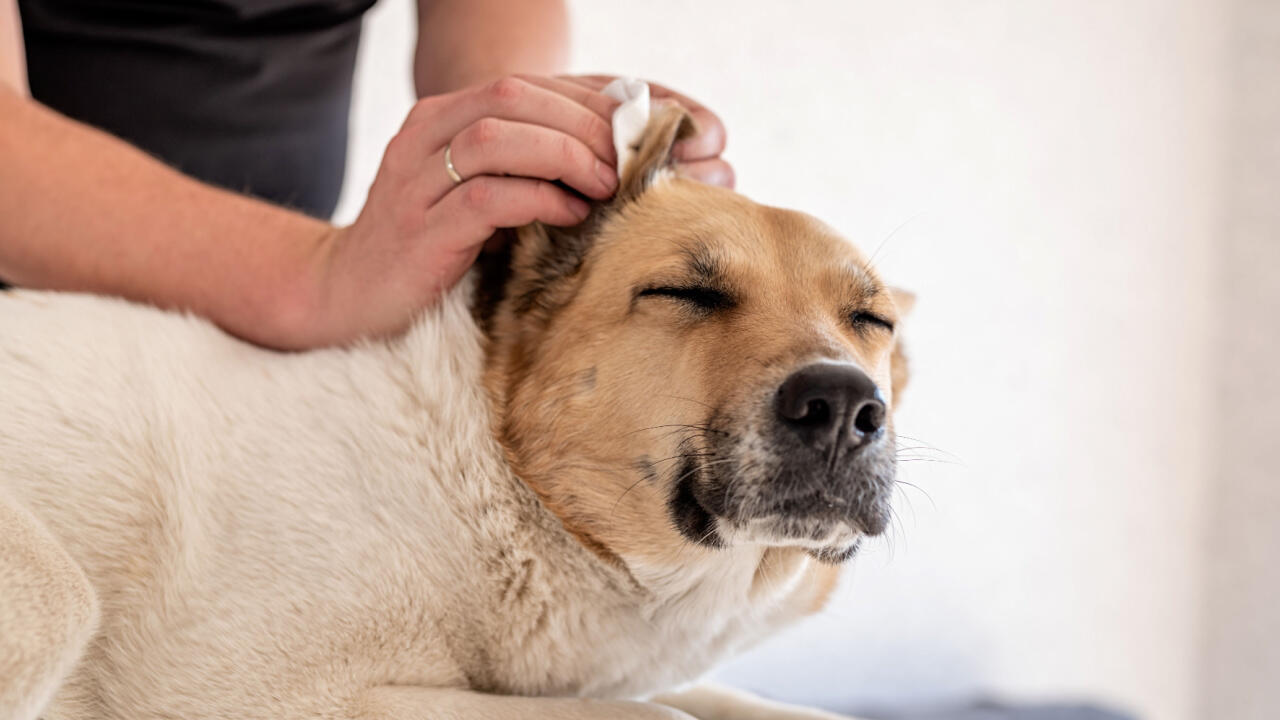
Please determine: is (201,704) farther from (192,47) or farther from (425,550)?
(192,47)

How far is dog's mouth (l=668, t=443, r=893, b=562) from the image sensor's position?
38.4 inches

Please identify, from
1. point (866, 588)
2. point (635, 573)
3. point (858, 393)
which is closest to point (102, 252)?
point (635, 573)

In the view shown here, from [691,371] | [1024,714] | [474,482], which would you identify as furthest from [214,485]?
[1024,714]

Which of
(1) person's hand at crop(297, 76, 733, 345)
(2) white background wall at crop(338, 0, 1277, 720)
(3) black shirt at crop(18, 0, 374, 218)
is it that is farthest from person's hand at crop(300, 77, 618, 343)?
(2) white background wall at crop(338, 0, 1277, 720)

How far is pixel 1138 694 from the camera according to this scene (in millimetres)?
3867

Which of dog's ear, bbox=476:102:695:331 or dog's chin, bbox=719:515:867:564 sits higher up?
dog's ear, bbox=476:102:695:331

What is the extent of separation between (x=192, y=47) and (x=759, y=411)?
1.16m

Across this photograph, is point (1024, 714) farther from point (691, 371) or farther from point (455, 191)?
point (455, 191)

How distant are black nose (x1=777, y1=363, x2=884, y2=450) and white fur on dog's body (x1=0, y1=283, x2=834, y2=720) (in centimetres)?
24

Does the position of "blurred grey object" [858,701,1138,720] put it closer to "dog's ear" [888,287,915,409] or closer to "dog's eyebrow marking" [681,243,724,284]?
"dog's ear" [888,287,915,409]

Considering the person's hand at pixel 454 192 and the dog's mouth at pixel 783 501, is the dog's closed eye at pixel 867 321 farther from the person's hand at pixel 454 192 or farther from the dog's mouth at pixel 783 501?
the person's hand at pixel 454 192

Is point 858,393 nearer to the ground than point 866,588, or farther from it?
farther from it

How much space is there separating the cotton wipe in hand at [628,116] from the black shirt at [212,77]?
74 centimetres

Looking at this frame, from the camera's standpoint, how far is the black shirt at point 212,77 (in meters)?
1.53
